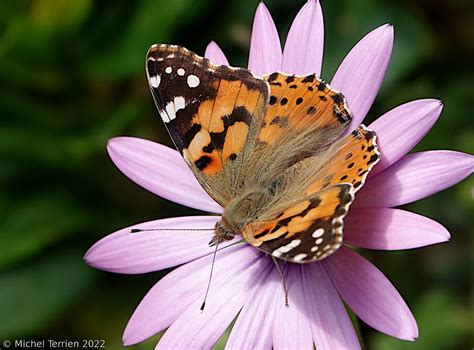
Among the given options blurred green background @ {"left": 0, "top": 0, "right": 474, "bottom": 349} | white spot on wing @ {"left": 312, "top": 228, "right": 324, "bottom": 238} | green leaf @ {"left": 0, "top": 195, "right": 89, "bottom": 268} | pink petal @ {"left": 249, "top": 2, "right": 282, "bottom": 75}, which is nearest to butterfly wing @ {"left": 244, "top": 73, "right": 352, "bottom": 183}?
pink petal @ {"left": 249, "top": 2, "right": 282, "bottom": 75}

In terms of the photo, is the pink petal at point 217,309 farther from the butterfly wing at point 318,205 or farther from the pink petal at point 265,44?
the pink petal at point 265,44

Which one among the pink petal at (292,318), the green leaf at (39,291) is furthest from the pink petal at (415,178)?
A: the green leaf at (39,291)

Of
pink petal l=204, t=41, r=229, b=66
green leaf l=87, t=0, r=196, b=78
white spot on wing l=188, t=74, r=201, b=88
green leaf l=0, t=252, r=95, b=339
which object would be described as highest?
green leaf l=87, t=0, r=196, b=78

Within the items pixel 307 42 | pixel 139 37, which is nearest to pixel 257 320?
pixel 307 42

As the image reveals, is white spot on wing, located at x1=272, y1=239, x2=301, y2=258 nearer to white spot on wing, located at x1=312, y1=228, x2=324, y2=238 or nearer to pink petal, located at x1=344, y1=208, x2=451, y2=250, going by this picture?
white spot on wing, located at x1=312, y1=228, x2=324, y2=238

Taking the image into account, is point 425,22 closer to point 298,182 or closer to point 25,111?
point 298,182

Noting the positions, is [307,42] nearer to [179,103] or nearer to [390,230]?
[179,103]

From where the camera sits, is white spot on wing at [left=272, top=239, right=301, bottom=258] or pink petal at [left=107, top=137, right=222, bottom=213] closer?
white spot on wing at [left=272, top=239, right=301, bottom=258]
